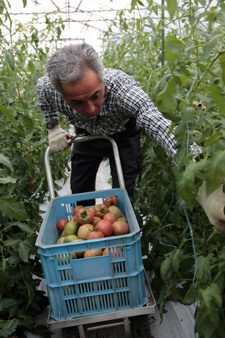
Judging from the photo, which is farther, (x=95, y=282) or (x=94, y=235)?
(x=94, y=235)

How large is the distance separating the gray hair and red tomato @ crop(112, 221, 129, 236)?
0.68 meters

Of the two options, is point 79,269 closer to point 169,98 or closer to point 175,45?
point 169,98

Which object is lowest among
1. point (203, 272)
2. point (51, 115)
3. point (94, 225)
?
point (94, 225)

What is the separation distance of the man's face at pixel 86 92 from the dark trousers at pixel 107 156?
0.54 meters

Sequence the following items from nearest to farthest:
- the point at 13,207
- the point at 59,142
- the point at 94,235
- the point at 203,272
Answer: the point at 203,272
the point at 13,207
the point at 94,235
the point at 59,142

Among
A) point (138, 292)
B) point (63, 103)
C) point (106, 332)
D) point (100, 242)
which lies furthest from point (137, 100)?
point (106, 332)

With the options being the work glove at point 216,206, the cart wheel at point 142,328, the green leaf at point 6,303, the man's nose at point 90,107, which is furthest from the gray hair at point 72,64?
the cart wheel at point 142,328

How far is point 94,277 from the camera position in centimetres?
144

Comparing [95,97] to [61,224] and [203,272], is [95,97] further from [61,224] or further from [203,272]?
[203,272]

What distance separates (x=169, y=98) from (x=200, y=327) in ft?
2.35

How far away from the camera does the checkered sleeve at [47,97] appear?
2115mm

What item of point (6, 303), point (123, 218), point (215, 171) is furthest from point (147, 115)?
point (6, 303)

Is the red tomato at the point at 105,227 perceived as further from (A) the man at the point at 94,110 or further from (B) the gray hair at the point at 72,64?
(B) the gray hair at the point at 72,64

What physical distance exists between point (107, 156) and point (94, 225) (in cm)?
65
